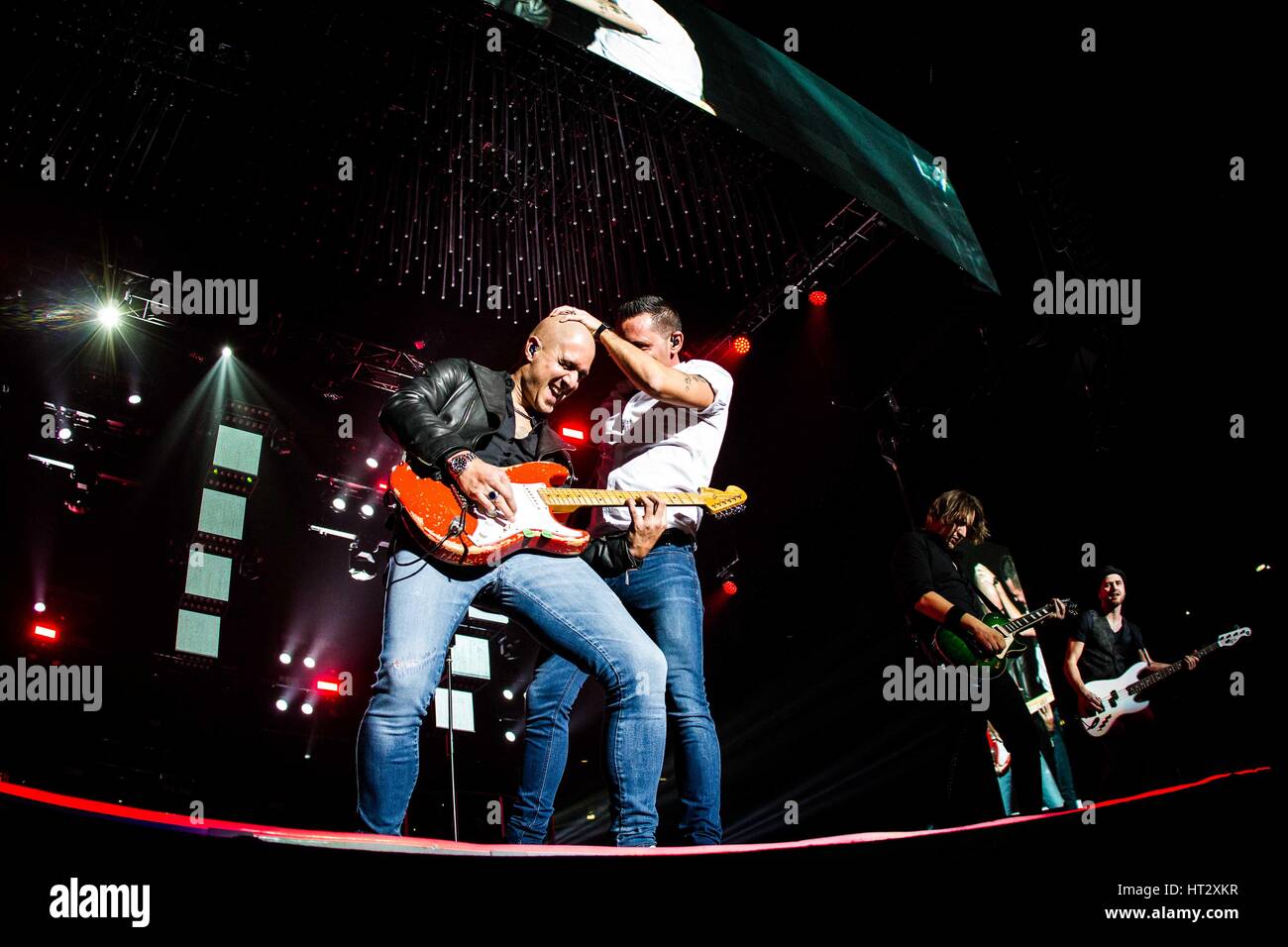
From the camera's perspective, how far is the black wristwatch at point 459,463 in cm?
269

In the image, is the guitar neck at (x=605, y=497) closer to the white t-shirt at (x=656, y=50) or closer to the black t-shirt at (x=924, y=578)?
the white t-shirt at (x=656, y=50)

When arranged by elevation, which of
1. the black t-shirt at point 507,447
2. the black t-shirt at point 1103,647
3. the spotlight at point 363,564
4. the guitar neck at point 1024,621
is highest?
the spotlight at point 363,564

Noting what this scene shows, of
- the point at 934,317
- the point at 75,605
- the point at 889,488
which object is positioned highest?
the point at 934,317

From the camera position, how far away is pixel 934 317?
704 cm

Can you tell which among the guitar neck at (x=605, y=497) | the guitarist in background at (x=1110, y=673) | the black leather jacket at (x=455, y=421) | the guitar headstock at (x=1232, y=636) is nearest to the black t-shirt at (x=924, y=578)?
the guitarist in background at (x=1110, y=673)

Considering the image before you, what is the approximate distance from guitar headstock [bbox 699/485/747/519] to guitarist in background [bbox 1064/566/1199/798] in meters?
4.02

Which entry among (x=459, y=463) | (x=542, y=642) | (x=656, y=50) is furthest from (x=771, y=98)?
(x=542, y=642)

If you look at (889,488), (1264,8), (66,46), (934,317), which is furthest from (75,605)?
(1264,8)

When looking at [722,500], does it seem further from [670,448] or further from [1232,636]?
[1232,636]

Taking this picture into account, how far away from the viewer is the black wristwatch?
269 cm

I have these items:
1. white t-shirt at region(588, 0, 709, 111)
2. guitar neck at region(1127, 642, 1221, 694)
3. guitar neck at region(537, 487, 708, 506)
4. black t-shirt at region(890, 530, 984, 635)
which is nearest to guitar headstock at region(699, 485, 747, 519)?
guitar neck at region(537, 487, 708, 506)

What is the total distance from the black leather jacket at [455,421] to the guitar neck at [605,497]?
0.13 m
